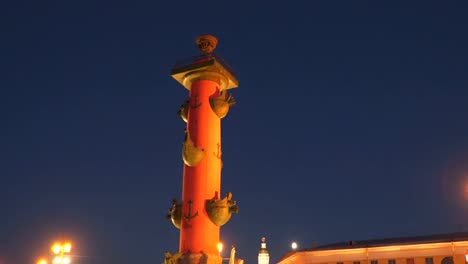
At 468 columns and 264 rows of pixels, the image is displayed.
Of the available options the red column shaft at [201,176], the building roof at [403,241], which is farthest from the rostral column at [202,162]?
the building roof at [403,241]

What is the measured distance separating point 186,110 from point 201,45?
8.85ft

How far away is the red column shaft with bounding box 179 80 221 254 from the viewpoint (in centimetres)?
1891

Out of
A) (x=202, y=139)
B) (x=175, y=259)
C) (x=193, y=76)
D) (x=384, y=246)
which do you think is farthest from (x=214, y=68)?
(x=384, y=246)

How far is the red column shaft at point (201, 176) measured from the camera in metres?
18.9

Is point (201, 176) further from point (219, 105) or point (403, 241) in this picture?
point (403, 241)

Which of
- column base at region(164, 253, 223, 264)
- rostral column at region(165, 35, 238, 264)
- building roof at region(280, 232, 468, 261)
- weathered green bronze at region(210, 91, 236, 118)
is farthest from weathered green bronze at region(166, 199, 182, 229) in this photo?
building roof at region(280, 232, 468, 261)

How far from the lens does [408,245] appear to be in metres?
50.5

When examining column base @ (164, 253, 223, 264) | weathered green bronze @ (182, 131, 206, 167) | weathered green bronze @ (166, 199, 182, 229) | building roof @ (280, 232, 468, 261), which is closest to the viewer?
column base @ (164, 253, 223, 264)

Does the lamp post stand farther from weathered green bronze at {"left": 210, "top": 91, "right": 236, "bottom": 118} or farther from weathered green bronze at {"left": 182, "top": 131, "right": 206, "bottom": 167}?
weathered green bronze at {"left": 210, "top": 91, "right": 236, "bottom": 118}

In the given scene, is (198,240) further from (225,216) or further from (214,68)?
(214,68)

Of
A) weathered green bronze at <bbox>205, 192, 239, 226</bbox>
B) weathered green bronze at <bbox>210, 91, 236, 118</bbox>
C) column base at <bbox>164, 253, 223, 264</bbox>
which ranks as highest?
weathered green bronze at <bbox>210, 91, 236, 118</bbox>

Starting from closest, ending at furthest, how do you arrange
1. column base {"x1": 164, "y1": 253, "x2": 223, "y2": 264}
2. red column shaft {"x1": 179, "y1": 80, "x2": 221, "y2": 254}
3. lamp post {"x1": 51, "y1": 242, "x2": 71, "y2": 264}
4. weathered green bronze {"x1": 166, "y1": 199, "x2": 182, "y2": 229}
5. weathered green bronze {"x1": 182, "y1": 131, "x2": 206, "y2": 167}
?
column base {"x1": 164, "y1": 253, "x2": 223, "y2": 264}
red column shaft {"x1": 179, "y1": 80, "x2": 221, "y2": 254}
lamp post {"x1": 51, "y1": 242, "x2": 71, "y2": 264}
weathered green bronze {"x1": 166, "y1": 199, "x2": 182, "y2": 229}
weathered green bronze {"x1": 182, "y1": 131, "x2": 206, "y2": 167}

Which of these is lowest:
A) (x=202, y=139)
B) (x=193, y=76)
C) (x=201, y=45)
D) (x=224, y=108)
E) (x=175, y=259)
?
(x=175, y=259)

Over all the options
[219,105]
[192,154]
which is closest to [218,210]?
[192,154]
